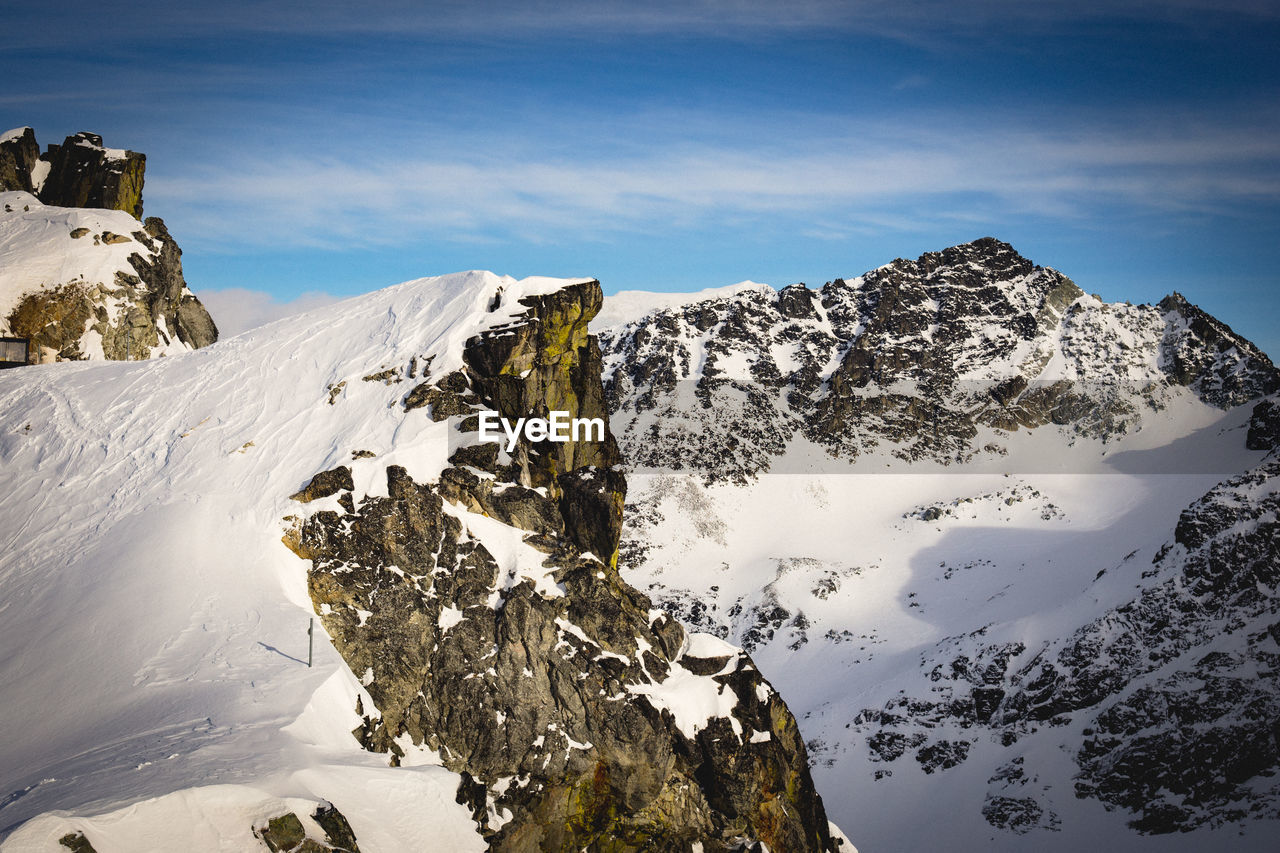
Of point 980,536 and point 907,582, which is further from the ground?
point 980,536

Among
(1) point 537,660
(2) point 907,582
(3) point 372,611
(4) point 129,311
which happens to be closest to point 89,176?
(4) point 129,311

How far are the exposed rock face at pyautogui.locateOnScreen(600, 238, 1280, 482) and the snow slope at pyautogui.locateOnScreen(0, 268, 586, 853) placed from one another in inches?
3290

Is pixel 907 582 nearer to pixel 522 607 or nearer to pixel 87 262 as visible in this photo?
pixel 522 607

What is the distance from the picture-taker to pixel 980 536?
357ft

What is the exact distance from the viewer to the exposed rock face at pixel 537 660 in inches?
1380

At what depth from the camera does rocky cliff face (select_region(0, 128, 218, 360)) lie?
199ft

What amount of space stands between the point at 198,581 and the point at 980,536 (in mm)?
94170

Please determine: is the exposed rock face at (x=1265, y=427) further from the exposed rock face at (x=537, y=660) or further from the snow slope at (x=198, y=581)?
the snow slope at (x=198, y=581)

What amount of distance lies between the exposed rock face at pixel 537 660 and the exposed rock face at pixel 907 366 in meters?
83.5

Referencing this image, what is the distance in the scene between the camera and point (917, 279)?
170750 millimetres

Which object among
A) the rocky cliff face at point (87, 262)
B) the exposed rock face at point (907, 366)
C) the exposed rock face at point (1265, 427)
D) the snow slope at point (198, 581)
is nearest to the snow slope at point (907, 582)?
the exposed rock face at point (1265, 427)

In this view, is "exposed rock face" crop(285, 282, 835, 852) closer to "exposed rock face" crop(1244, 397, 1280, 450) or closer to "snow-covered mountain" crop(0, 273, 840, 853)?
"snow-covered mountain" crop(0, 273, 840, 853)

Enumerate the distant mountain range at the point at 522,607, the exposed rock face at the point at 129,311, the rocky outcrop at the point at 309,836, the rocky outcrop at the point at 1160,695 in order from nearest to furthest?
1. the rocky outcrop at the point at 309,836
2. the distant mountain range at the point at 522,607
3. the exposed rock face at the point at 129,311
4. the rocky outcrop at the point at 1160,695

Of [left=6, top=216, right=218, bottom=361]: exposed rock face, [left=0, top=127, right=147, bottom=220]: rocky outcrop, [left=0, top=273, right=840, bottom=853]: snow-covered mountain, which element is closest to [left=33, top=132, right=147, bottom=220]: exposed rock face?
[left=0, top=127, right=147, bottom=220]: rocky outcrop
